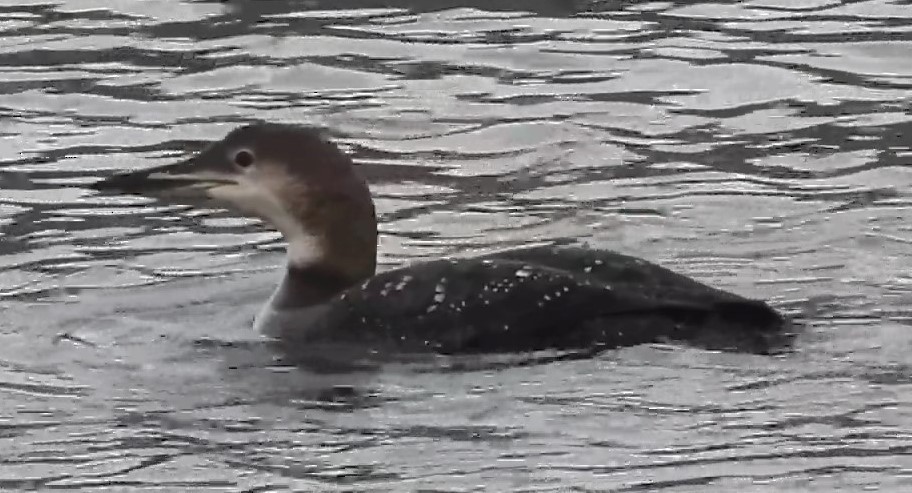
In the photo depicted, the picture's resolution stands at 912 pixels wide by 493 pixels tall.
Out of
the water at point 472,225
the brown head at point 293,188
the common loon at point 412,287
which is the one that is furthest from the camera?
the brown head at point 293,188

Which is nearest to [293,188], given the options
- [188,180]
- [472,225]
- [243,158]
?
[243,158]

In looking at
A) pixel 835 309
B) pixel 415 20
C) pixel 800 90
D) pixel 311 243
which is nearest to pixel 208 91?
pixel 415 20

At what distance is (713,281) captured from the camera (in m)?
9.16

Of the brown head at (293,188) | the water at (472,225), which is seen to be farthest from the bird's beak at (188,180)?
the water at (472,225)

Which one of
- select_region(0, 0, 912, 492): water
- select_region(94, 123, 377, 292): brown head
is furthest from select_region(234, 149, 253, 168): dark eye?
select_region(0, 0, 912, 492): water

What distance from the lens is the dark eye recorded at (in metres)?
8.66

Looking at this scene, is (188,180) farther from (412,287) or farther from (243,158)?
(412,287)

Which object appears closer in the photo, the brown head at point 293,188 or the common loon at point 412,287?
the common loon at point 412,287

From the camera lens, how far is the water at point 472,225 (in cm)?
723

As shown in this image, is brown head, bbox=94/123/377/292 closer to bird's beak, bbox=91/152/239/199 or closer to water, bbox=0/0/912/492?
bird's beak, bbox=91/152/239/199

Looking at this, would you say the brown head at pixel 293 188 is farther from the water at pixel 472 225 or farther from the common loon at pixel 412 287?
the water at pixel 472 225

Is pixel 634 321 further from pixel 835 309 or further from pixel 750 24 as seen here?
pixel 750 24

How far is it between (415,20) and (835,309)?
565cm

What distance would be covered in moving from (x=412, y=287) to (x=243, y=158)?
0.87 m
